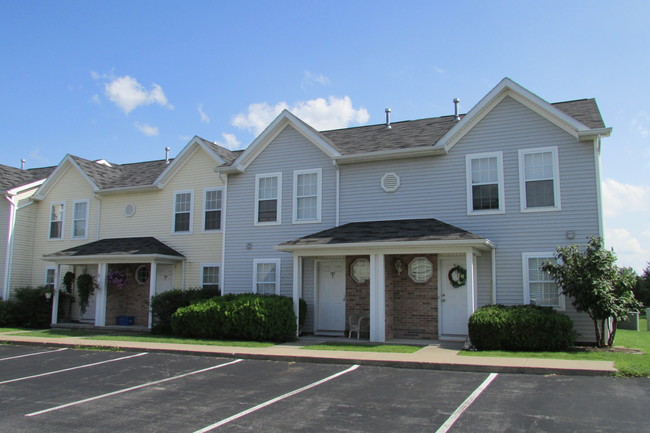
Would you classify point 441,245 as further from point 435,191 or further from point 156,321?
point 156,321

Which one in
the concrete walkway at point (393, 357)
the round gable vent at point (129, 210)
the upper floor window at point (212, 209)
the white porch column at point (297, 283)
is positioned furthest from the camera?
the round gable vent at point (129, 210)

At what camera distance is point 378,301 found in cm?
1524

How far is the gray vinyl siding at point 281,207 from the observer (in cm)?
1806

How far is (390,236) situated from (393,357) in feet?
13.5

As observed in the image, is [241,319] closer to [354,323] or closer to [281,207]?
[354,323]

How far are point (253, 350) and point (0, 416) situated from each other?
6494 mm

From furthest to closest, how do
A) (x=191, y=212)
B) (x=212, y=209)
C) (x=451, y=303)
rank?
(x=191, y=212) → (x=212, y=209) → (x=451, y=303)

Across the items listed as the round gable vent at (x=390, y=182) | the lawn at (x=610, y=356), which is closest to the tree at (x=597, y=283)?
the lawn at (x=610, y=356)

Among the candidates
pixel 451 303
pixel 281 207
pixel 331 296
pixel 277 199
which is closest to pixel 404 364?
pixel 451 303

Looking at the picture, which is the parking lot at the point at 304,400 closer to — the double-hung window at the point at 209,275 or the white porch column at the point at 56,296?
the double-hung window at the point at 209,275

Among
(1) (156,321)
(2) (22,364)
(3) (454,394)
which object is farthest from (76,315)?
(3) (454,394)

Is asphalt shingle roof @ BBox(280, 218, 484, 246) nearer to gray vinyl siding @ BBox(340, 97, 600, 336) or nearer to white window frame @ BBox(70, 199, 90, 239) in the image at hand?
gray vinyl siding @ BBox(340, 97, 600, 336)

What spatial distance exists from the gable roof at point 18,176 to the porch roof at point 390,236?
601 inches

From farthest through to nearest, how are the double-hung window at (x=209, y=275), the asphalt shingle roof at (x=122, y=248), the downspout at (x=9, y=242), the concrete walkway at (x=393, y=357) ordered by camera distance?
1. the downspout at (x=9, y=242)
2. the double-hung window at (x=209, y=275)
3. the asphalt shingle roof at (x=122, y=248)
4. the concrete walkway at (x=393, y=357)
